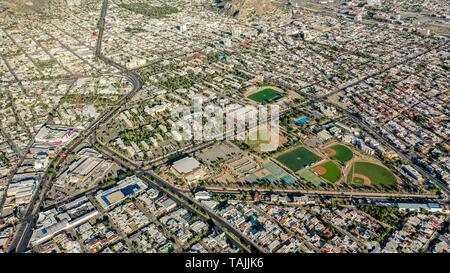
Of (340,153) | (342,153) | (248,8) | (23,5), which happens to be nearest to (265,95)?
(340,153)

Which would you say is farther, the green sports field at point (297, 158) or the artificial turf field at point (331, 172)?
the green sports field at point (297, 158)

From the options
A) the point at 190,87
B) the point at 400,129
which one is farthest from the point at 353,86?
the point at 190,87

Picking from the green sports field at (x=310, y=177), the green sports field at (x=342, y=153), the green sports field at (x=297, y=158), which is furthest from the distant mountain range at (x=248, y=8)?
the green sports field at (x=310, y=177)

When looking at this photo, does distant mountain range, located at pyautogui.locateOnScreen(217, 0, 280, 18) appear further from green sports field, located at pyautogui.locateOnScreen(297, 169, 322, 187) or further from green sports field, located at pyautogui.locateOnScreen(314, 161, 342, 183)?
green sports field, located at pyautogui.locateOnScreen(297, 169, 322, 187)

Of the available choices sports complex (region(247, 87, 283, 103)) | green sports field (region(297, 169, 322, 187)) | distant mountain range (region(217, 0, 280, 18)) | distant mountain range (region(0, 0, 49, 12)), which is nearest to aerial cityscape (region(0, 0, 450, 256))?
green sports field (region(297, 169, 322, 187))

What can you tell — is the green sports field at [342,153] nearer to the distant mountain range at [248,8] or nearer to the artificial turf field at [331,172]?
the artificial turf field at [331,172]
